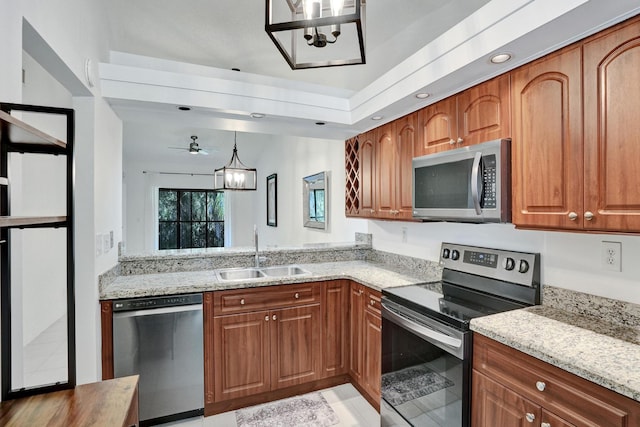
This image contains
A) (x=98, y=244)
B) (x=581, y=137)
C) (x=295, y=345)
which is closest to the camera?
(x=581, y=137)

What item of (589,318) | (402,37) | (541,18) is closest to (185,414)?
(589,318)

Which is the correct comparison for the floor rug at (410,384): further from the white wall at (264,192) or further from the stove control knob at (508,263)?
the white wall at (264,192)

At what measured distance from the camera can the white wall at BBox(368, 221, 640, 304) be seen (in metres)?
1.49

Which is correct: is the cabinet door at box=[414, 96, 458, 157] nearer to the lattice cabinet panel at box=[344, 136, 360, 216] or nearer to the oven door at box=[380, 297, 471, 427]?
the lattice cabinet panel at box=[344, 136, 360, 216]

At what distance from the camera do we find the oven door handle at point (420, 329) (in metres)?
1.62

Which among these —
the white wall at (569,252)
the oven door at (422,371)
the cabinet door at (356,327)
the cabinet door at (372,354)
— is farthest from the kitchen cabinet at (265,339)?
the white wall at (569,252)

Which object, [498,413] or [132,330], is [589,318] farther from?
[132,330]

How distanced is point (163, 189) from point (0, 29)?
22.2ft

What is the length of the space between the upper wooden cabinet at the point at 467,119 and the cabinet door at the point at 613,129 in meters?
0.38

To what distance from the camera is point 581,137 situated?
139 cm

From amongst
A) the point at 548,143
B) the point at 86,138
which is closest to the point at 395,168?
the point at 548,143

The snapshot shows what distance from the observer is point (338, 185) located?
381cm

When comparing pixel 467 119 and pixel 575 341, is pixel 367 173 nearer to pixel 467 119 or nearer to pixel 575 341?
pixel 467 119

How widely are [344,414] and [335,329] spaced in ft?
1.93
